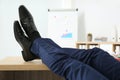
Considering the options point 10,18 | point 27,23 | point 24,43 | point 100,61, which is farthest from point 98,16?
point 100,61

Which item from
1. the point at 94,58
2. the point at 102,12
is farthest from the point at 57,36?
the point at 94,58

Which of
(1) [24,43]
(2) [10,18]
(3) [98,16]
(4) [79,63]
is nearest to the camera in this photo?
(4) [79,63]

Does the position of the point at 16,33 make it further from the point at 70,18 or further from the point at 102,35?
the point at 102,35

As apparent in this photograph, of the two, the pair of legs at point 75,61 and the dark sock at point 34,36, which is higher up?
the dark sock at point 34,36

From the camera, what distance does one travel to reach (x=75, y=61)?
932 mm

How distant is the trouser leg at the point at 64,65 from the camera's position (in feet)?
2.86

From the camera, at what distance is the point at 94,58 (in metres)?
1.00

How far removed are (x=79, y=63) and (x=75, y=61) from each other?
2cm

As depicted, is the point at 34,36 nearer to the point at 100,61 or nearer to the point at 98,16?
the point at 100,61

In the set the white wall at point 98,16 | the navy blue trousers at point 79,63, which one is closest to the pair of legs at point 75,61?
the navy blue trousers at point 79,63

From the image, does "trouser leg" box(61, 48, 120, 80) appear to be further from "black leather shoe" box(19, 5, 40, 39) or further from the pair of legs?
"black leather shoe" box(19, 5, 40, 39)

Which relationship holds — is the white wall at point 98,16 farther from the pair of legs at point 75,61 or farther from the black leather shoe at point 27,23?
the pair of legs at point 75,61

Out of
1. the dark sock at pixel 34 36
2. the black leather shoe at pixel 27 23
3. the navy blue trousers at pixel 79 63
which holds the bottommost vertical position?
the navy blue trousers at pixel 79 63

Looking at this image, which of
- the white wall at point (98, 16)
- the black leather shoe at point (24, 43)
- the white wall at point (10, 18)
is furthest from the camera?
the white wall at point (10, 18)
